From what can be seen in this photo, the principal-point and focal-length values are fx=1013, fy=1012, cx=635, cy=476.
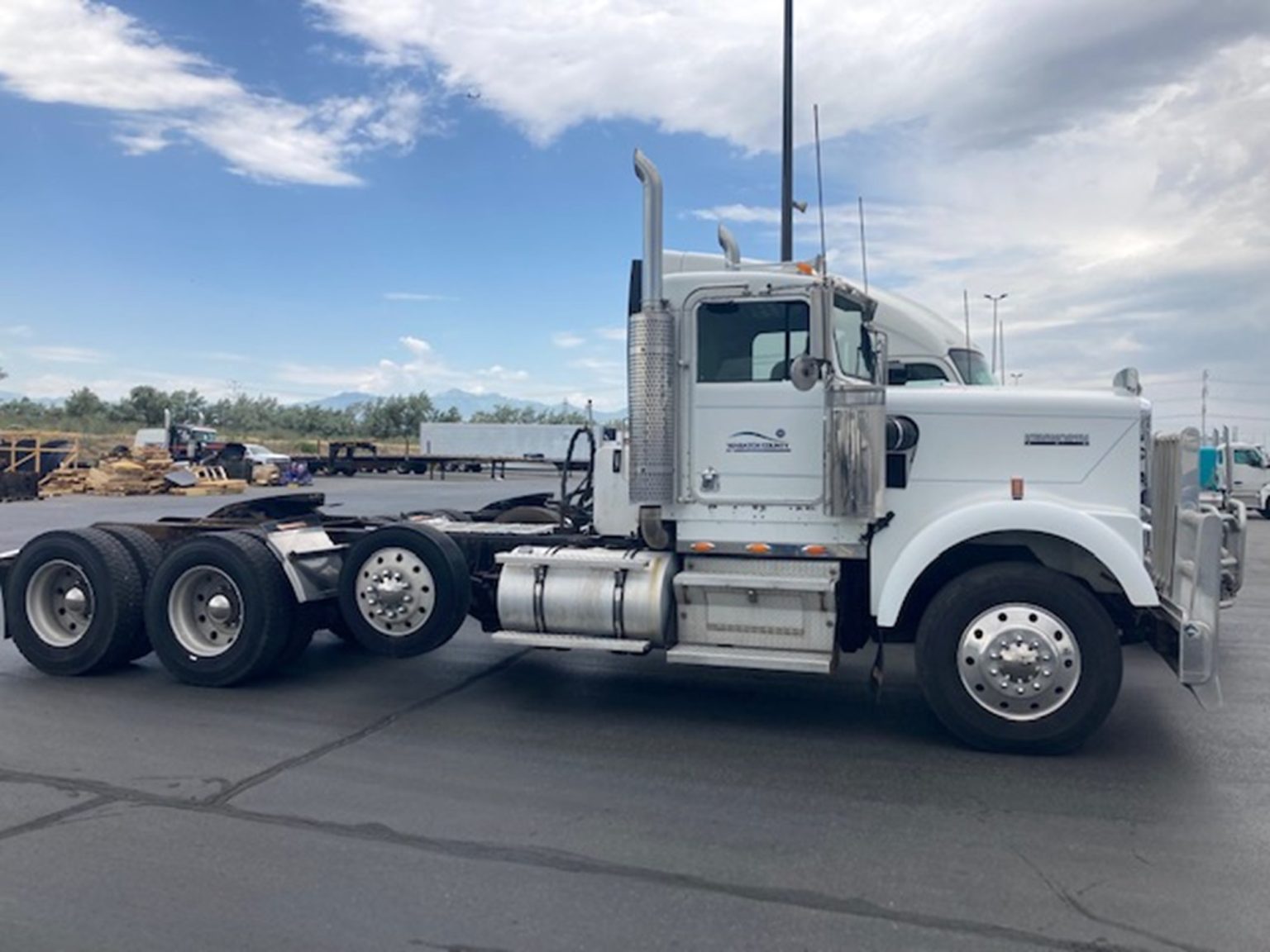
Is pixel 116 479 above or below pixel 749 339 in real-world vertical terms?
below

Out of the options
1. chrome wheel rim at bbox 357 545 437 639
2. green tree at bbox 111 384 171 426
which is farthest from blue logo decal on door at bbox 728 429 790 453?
green tree at bbox 111 384 171 426

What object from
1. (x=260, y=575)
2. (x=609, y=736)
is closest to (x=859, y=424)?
(x=609, y=736)

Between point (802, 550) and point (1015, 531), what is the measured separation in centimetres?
124

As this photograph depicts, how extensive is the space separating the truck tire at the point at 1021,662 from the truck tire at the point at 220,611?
14.5 feet

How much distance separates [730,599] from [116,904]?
3.65 meters

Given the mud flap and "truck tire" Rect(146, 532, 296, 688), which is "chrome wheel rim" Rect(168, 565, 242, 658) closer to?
"truck tire" Rect(146, 532, 296, 688)

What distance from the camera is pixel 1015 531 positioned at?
590cm

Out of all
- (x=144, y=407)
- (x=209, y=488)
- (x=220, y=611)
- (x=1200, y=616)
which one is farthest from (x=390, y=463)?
(x=144, y=407)

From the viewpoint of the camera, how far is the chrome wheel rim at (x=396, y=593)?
22.8ft

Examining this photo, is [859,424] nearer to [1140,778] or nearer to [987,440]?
[987,440]

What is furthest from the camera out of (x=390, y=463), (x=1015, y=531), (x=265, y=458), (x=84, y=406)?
(x=84, y=406)

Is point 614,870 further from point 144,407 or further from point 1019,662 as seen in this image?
point 144,407

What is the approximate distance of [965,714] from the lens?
18.5 ft

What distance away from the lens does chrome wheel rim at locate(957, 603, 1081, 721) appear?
18.2 ft
